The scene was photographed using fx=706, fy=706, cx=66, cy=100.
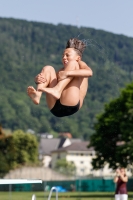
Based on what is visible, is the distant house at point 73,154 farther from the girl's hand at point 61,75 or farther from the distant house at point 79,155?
the girl's hand at point 61,75

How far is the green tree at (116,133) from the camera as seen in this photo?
2437 inches

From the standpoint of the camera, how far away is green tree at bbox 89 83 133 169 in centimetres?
6191

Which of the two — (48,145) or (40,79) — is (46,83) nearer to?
(40,79)

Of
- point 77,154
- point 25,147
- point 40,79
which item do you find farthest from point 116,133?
point 77,154

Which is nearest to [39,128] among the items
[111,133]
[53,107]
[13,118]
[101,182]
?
[13,118]

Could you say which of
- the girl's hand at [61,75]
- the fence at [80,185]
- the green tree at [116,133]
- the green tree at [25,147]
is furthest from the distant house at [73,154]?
the girl's hand at [61,75]

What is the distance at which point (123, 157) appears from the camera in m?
64.4

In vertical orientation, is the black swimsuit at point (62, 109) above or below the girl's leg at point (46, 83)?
below

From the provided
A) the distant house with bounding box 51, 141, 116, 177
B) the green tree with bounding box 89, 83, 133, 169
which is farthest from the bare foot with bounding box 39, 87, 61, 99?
the distant house with bounding box 51, 141, 116, 177

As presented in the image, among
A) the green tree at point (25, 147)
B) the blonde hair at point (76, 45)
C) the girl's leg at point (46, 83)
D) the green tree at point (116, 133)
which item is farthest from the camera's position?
the green tree at point (25, 147)

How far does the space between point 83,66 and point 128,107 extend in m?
53.7

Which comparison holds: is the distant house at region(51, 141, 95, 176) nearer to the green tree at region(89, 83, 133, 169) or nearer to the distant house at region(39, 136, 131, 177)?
the distant house at region(39, 136, 131, 177)

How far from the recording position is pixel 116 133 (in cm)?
6519

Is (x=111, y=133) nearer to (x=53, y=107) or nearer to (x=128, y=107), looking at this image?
(x=128, y=107)
